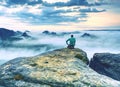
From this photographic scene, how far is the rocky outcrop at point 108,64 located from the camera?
77188 millimetres

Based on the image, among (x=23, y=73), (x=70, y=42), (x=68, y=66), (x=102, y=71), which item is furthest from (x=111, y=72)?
(x=23, y=73)

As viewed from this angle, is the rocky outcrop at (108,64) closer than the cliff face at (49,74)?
No

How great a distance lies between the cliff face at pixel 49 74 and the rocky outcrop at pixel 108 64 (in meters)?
21.7

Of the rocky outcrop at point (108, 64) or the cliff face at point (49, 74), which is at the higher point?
the cliff face at point (49, 74)

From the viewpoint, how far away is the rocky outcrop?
77.2 m

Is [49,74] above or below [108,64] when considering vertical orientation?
above

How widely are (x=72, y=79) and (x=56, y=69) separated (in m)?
3.90

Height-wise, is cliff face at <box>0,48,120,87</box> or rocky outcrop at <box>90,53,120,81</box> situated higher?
cliff face at <box>0,48,120,87</box>

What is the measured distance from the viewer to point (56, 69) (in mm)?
52344

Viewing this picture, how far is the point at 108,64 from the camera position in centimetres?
7900

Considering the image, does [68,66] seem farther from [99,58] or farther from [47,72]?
[99,58]

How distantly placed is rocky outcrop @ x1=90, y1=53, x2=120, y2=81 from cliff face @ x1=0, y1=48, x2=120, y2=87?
2169 centimetres

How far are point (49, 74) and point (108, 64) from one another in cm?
3085

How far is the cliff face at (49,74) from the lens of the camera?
49.0 metres
